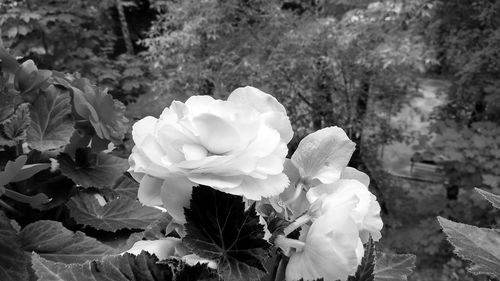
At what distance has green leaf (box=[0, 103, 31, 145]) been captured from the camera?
0.80 m

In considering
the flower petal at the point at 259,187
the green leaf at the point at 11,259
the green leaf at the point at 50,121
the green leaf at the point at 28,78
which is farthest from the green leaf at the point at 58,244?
the flower petal at the point at 259,187

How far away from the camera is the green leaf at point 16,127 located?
0.80 meters

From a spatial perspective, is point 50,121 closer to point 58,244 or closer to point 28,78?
point 28,78

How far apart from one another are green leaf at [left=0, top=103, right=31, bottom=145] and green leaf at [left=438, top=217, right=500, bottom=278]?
2.21 feet

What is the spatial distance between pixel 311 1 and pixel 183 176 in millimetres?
3564

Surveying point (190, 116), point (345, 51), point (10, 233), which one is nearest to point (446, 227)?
point (190, 116)

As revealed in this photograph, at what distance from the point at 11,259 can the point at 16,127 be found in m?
0.22

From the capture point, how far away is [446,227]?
483 mm

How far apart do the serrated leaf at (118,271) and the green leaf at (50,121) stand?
0.54m

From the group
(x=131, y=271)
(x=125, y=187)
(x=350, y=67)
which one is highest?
(x=131, y=271)

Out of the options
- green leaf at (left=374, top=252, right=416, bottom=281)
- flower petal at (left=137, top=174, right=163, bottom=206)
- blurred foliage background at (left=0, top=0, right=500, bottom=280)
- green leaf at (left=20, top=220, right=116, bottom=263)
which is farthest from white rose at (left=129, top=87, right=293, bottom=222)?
blurred foliage background at (left=0, top=0, right=500, bottom=280)

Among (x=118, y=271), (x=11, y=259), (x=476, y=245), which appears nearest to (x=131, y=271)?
(x=118, y=271)

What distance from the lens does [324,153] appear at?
0.42 m

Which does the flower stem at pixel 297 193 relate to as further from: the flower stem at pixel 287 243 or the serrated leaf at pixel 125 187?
the serrated leaf at pixel 125 187
